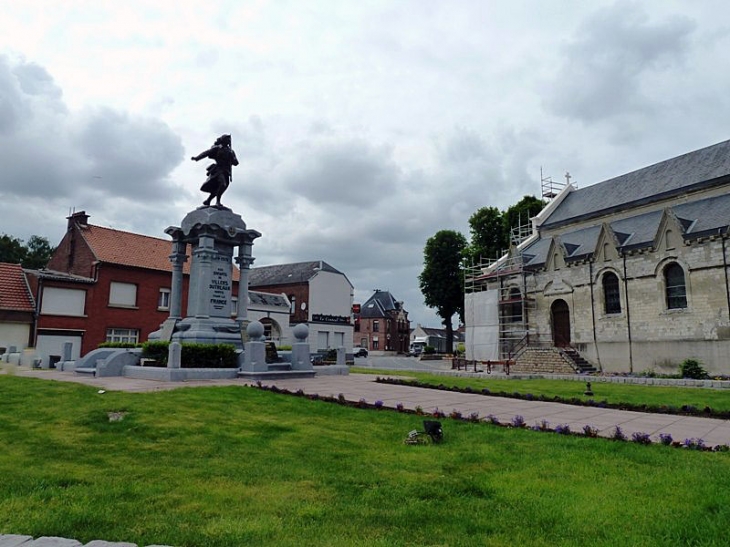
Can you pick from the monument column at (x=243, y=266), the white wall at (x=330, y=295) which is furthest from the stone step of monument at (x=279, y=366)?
the white wall at (x=330, y=295)

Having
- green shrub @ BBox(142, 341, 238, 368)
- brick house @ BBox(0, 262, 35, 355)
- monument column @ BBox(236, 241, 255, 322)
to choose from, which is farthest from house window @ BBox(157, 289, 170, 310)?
green shrub @ BBox(142, 341, 238, 368)

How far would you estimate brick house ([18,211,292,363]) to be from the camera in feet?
106

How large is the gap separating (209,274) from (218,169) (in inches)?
186

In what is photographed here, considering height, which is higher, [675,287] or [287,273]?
[287,273]

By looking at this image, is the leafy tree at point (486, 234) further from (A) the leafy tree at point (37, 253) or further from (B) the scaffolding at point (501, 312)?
(A) the leafy tree at point (37, 253)

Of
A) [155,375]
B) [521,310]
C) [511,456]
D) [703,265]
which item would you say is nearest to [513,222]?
[521,310]

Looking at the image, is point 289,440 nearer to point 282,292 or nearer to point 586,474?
point 586,474

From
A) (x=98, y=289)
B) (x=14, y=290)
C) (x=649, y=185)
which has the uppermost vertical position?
(x=649, y=185)

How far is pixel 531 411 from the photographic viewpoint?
11.7m

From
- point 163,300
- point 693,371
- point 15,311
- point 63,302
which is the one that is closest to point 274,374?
point 693,371

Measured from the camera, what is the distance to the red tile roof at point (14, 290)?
30.5 meters

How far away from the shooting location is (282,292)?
55.4m

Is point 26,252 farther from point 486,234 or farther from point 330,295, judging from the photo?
point 486,234

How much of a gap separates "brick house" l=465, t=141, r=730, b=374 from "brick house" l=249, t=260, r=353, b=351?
59.3 feet
